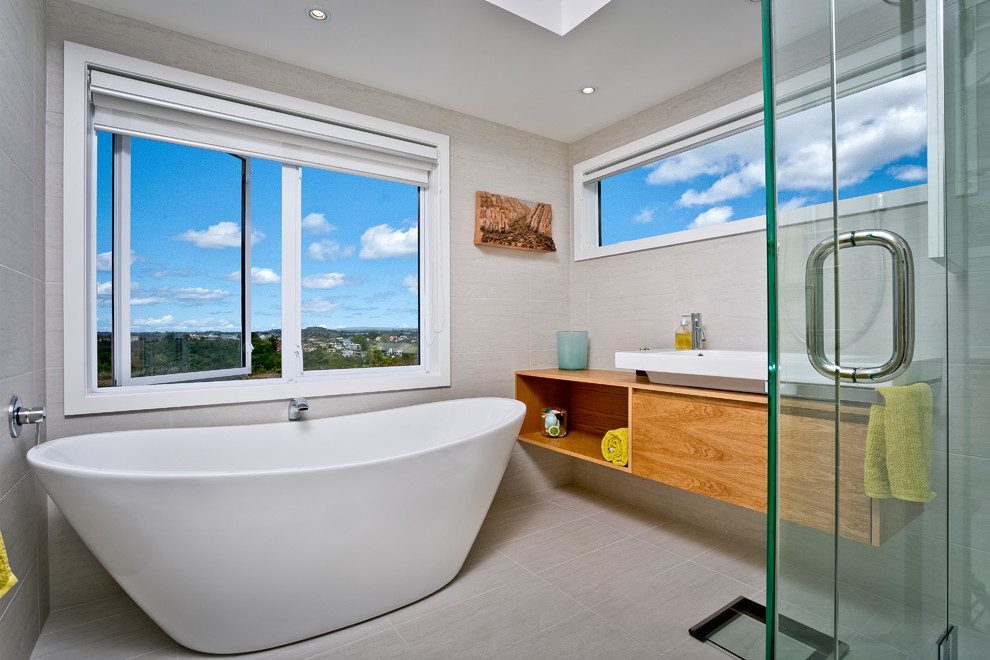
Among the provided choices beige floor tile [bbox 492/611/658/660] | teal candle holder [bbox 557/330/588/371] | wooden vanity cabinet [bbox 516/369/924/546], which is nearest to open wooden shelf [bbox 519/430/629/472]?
wooden vanity cabinet [bbox 516/369/924/546]

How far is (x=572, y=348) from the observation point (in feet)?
9.82

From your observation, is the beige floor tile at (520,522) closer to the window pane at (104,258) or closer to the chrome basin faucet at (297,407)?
the chrome basin faucet at (297,407)

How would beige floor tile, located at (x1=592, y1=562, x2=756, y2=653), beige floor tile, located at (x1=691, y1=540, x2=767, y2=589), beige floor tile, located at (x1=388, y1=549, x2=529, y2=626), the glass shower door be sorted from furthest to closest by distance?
beige floor tile, located at (x1=691, y1=540, x2=767, y2=589), beige floor tile, located at (x1=388, y1=549, x2=529, y2=626), beige floor tile, located at (x1=592, y1=562, x2=756, y2=653), the glass shower door

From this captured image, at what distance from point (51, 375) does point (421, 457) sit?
141cm

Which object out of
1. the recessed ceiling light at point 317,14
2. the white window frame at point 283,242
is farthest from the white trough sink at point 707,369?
the recessed ceiling light at point 317,14

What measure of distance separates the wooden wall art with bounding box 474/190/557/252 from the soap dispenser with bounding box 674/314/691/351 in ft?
3.18

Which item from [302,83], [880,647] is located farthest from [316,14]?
[880,647]

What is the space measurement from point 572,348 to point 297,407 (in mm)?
1588

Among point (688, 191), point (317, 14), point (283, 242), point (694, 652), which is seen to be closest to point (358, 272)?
point (283, 242)

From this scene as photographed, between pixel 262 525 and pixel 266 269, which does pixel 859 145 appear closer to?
pixel 262 525

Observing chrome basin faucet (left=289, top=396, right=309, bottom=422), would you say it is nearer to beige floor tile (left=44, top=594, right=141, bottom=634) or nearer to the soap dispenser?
beige floor tile (left=44, top=594, right=141, bottom=634)

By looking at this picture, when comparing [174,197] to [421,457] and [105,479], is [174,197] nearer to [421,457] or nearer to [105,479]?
[105,479]

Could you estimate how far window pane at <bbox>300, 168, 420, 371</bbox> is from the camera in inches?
99.0

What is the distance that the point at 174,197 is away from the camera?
86.4 inches
